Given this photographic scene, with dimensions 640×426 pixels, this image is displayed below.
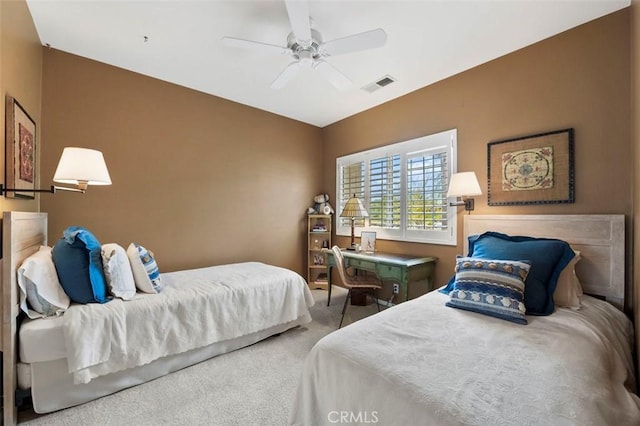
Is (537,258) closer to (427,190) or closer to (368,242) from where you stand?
(427,190)

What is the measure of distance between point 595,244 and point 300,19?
2677 mm

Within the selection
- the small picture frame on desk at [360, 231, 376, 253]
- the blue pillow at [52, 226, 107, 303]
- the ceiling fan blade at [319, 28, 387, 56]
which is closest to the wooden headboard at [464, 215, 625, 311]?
the small picture frame on desk at [360, 231, 376, 253]

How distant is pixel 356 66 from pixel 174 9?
1.64m

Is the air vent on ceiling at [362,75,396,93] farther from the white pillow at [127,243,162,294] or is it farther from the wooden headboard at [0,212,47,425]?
the wooden headboard at [0,212,47,425]

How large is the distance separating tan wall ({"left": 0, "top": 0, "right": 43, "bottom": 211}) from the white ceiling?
174mm

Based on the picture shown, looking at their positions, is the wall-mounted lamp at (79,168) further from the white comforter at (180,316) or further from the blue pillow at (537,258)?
the blue pillow at (537,258)

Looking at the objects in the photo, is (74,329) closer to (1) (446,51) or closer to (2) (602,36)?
(1) (446,51)

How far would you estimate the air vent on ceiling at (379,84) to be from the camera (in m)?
3.01

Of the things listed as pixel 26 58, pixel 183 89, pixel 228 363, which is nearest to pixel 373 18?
pixel 183 89

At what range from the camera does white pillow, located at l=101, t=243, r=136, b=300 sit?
6.66ft

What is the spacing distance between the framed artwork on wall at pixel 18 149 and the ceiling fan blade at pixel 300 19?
190 centimetres

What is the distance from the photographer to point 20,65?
1952 millimetres

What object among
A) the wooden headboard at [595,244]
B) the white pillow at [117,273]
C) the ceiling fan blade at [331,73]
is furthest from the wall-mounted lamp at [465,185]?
the white pillow at [117,273]

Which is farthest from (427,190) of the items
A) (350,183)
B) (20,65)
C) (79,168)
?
(20,65)
